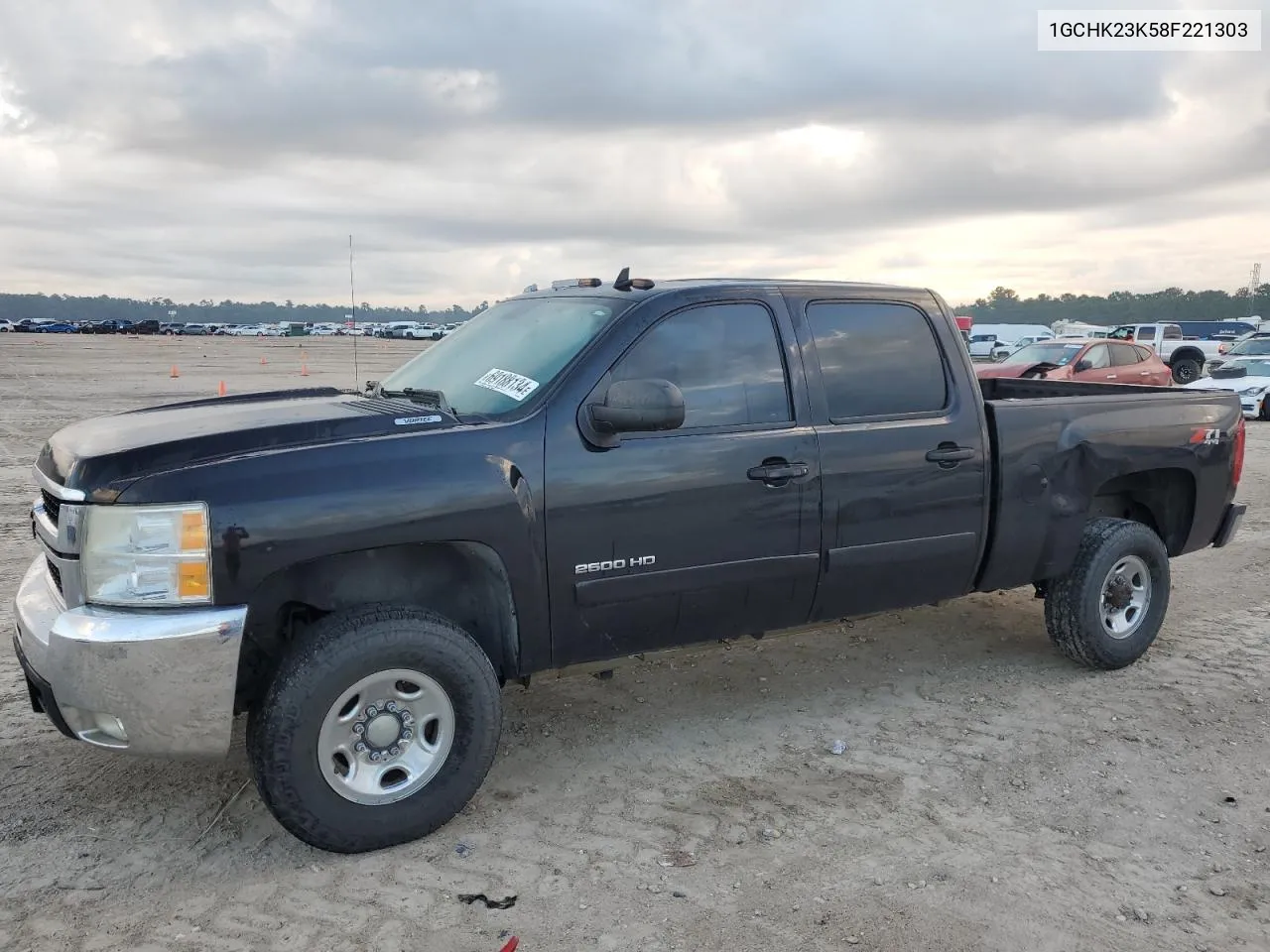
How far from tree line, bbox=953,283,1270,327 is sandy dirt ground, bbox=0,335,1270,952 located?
10067 cm

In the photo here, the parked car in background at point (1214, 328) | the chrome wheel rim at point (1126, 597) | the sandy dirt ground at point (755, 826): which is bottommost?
the sandy dirt ground at point (755, 826)

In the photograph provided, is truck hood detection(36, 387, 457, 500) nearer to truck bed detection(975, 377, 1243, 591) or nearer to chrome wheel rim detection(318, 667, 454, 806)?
chrome wheel rim detection(318, 667, 454, 806)

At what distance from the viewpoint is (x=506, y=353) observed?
4.25 metres

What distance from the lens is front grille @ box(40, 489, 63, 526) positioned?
3371mm

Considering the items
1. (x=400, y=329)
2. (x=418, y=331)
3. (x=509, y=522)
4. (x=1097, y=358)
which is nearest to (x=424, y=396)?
(x=509, y=522)

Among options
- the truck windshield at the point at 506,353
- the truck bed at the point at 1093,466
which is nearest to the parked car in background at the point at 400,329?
the truck windshield at the point at 506,353

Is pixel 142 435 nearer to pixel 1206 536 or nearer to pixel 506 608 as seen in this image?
pixel 506 608

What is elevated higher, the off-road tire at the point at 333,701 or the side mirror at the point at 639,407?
the side mirror at the point at 639,407

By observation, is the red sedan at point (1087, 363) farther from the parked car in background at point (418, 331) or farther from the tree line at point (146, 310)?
the tree line at point (146, 310)

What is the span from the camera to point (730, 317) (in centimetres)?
421

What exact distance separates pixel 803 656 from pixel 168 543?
11.4 feet

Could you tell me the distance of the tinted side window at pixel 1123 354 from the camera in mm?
17453

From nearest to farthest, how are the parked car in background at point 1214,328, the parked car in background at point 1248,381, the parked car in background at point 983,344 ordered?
the parked car in background at point 1248,381
the parked car in background at point 983,344
the parked car in background at point 1214,328

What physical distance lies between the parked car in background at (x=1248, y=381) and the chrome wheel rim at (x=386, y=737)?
1831cm
